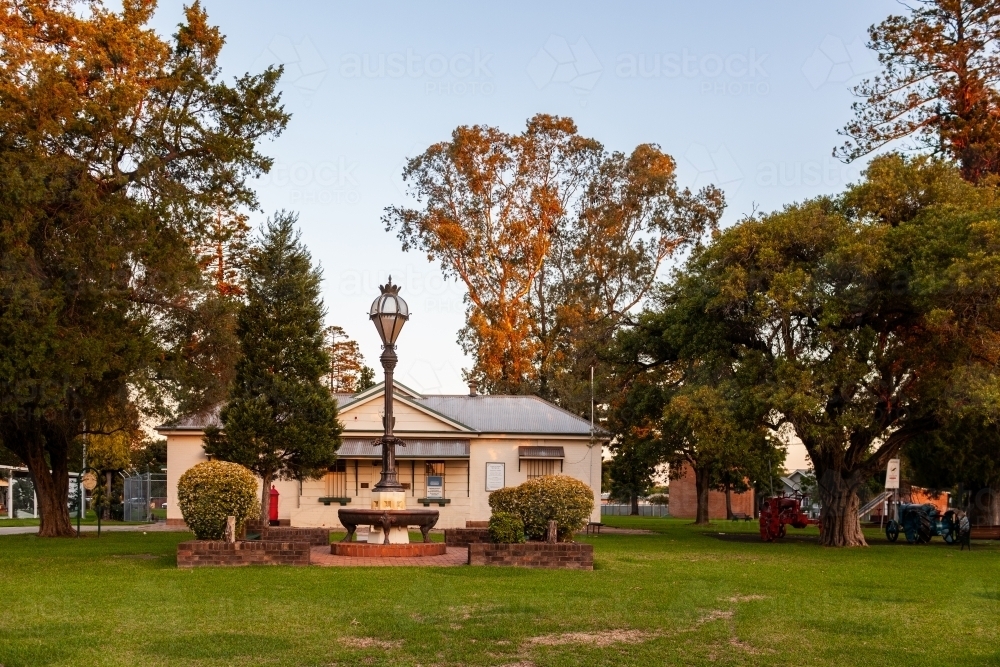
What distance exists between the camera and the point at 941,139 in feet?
94.7

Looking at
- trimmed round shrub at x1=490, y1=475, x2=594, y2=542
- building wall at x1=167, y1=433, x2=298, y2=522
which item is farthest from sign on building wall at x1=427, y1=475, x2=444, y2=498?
trimmed round shrub at x1=490, y1=475, x2=594, y2=542

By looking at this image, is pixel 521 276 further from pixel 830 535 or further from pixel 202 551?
pixel 202 551

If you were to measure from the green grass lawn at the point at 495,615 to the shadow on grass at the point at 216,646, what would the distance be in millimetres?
25

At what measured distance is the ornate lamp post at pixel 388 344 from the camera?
64.3 ft


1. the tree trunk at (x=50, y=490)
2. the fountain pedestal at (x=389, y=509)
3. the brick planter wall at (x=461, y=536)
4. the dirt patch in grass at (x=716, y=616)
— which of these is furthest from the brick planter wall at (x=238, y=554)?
the tree trunk at (x=50, y=490)

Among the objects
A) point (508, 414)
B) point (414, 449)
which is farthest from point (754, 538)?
point (414, 449)

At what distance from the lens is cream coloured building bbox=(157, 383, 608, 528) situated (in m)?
37.4

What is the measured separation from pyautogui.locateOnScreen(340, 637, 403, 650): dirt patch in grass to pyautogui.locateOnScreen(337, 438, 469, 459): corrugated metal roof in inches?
1055

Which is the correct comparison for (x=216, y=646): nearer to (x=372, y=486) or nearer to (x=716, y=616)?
(x=716, y=616)

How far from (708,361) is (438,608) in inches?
664

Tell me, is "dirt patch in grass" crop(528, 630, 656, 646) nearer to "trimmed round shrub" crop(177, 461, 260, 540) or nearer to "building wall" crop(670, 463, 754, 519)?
"trimmed round shrub" crop(177, 461, 260, 540)

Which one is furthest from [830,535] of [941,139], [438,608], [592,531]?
[438,608]

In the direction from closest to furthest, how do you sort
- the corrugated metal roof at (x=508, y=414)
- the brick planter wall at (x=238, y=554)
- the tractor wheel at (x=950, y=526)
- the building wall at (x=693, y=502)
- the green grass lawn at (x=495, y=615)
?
the green grass lawn at (x=495, y=615) → the brick planter wall at (x=238, y=554) → the tractor wheel at (x=950, y=526) → the corrugated metal roof at (x=508, y=414) → the building wall at (x=693, y=502)

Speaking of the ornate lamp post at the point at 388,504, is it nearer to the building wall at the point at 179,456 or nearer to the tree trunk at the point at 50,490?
the tree trunk at the point at 50,490
